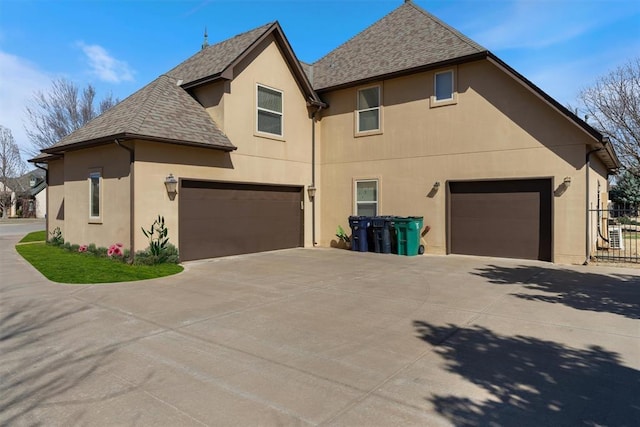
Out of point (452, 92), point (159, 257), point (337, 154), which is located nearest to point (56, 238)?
point (159, 257)

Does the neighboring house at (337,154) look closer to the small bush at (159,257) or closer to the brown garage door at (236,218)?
the brown garage door at (236,218)

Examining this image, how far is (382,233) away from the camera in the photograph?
42.6 feet

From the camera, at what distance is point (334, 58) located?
53.3 feet

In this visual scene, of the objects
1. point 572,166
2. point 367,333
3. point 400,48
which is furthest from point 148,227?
point 572,166

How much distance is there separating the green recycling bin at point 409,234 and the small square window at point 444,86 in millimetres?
3991

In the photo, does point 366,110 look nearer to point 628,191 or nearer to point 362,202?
point 362,202

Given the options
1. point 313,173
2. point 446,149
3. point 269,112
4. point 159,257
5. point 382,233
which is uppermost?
point 269,112

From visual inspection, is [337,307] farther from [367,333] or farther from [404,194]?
[404,194]

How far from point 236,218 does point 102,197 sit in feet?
12.8

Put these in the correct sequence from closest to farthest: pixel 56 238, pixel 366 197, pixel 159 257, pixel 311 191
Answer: pixel 159 257 < pixel 366 197 < pixel 56 238 < pixel 311 191

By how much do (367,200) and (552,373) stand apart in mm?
10666

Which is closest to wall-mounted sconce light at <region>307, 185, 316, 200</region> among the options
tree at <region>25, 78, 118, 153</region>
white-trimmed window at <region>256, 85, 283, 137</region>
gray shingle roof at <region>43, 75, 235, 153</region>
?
white-trimmed window at <region>256, 85, 283, 137</region>

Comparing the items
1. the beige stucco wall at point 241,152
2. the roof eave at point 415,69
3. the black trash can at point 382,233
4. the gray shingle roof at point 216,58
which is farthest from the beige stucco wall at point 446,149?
the gray shingle roof at point 216,58

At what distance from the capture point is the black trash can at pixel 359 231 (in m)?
13.4
